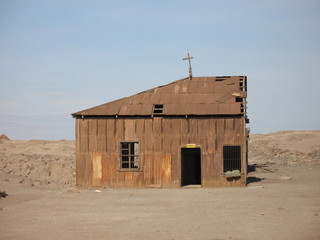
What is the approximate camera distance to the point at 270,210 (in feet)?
52.0

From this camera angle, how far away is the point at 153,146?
24.3m

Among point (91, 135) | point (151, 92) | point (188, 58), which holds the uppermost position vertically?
point (188, 58)

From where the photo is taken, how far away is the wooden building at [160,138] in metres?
24.0

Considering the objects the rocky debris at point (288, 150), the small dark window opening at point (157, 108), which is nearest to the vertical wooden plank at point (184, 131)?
the small dark window opening at point (157, 108)

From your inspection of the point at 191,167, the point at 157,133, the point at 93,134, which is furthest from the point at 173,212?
the point at 191,167

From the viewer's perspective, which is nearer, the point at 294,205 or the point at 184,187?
the point at 294,205

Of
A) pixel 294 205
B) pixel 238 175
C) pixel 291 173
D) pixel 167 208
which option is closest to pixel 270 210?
pixel 294 205

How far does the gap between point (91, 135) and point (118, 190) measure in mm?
3084

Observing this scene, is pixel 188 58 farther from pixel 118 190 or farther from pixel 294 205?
pixel 294 205

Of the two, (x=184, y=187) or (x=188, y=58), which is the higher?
(x=188, y=58)

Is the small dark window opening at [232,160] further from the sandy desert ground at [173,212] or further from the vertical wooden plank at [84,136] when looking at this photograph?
the vertical wooden plank at [84,136]

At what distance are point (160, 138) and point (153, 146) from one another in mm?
510

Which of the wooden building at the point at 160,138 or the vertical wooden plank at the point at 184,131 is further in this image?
the vertical wooden plank at the point at 184,131

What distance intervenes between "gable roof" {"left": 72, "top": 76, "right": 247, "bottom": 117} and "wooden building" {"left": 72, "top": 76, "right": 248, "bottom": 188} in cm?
5
